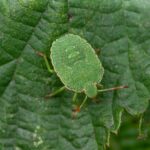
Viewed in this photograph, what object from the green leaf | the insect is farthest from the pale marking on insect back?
the insect

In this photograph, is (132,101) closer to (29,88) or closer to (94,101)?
(94,101)

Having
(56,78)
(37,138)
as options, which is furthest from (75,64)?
(37,138)

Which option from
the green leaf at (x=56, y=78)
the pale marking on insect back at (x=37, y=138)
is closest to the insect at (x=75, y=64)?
the green leaf at (x=56, y=78)

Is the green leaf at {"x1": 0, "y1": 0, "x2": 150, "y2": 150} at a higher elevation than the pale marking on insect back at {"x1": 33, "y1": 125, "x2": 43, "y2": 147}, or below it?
higher

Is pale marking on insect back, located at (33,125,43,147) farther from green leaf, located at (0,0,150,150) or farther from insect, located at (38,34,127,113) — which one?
insect, located at (38,34,127,113)

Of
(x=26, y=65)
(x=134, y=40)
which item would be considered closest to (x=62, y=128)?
(x=26, y=65)

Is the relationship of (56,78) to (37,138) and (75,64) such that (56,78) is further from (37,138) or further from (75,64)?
(37,138)
